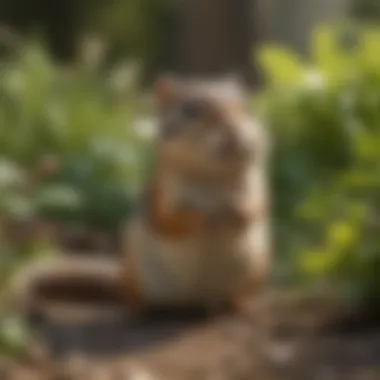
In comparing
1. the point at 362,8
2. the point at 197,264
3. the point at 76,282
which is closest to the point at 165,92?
the point at 197,264

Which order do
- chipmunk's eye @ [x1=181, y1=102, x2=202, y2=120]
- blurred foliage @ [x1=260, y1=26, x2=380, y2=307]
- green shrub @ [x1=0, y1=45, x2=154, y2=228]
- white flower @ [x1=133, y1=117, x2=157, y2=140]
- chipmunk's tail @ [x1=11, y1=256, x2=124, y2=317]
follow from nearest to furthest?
blurred foliage @ [x1=260, y1=26, x2=380, y2=307], chipmunk's eye @ [x1=181, y1=102, x2=202, y2=120], chipmunk's tail @ [x1=11, y1=256, x2=124, y2=317], green shrub @ [x1=0, y1=45, x2=154, y2=228], white flower @ [x1=133, y1=117, x2=157, y2=140]

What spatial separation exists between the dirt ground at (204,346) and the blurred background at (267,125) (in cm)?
9

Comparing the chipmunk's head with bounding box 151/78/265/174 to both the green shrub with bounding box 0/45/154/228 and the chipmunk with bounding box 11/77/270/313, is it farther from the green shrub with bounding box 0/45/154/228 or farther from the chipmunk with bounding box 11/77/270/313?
the green shrub with bounding box 0/45/154/228

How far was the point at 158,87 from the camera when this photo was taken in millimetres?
2824

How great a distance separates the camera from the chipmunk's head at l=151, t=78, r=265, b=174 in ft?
8.64

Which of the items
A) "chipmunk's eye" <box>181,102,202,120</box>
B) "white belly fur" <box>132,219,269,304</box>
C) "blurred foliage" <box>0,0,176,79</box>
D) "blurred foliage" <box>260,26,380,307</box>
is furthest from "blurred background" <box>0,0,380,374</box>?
"blurred foliage" <box>0,0,176,79</box>

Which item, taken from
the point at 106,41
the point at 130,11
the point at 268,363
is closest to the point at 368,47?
the point at 268,363

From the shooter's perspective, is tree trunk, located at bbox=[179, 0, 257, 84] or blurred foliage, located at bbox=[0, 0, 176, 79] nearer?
tree trunk, located at bbox=[179, 0, 257, 84]

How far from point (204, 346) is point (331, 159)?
1.03m

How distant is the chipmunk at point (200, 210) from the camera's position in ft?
8.75

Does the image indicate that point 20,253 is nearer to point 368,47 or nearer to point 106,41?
point 368,47

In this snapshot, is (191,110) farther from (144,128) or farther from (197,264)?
(144,128)

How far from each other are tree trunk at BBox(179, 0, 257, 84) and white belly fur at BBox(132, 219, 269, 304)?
128 inches

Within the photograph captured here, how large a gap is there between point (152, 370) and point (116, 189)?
4.63ft
